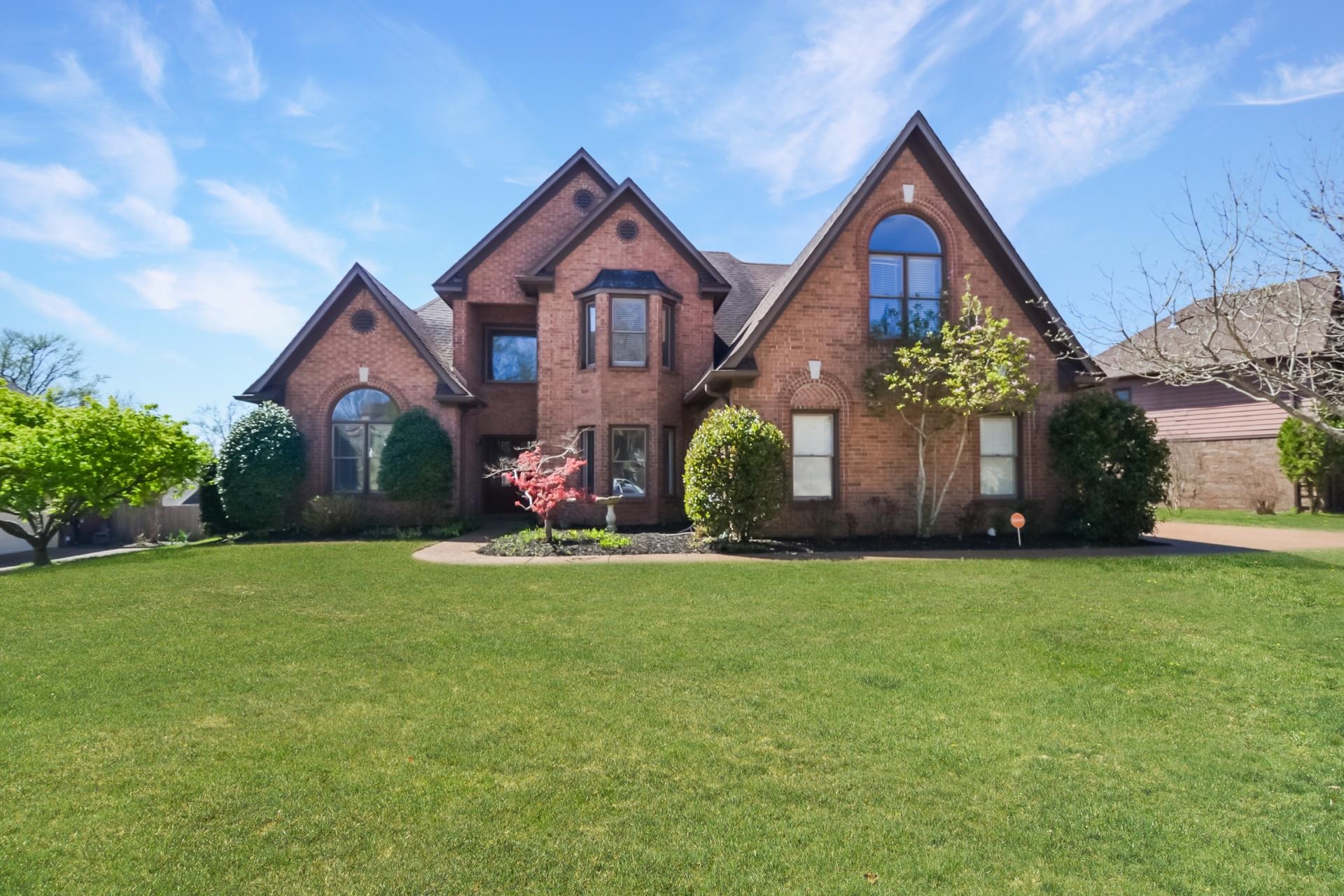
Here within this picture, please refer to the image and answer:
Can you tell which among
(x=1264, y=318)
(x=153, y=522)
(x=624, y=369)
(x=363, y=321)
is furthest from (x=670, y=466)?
(x=153, y=522)

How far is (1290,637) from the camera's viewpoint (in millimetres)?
6949

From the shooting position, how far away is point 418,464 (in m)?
17.0

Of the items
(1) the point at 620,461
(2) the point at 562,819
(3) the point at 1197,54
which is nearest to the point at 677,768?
(2) the point at 562,819

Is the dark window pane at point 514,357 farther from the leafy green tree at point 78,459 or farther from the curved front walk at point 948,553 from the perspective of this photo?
the leafy green tree at point 78,459

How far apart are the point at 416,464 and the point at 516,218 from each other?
691cm

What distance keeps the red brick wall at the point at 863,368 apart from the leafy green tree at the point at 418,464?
695 centimetres

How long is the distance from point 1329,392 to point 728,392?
29.1 feet

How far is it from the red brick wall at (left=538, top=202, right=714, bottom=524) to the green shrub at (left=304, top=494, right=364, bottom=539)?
14.5 ft

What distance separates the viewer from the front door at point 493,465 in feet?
67.2

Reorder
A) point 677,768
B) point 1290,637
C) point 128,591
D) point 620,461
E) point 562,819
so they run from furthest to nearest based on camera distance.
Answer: point 620,461 → point 128,591 → point 1290,637 → point 677,768 → point 562,819

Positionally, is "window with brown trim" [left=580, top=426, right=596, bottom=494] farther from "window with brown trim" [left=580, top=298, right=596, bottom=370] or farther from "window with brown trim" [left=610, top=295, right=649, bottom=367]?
"window with brown trim" [left=610, top=295, right=649, bottom=367]

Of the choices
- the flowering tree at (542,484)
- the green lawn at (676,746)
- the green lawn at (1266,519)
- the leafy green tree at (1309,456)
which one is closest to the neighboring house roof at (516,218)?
the flowering tree at (542,484)

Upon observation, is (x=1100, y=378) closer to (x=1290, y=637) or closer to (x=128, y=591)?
(x=1290, y=637)

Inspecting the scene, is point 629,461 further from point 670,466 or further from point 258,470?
point 258,470
